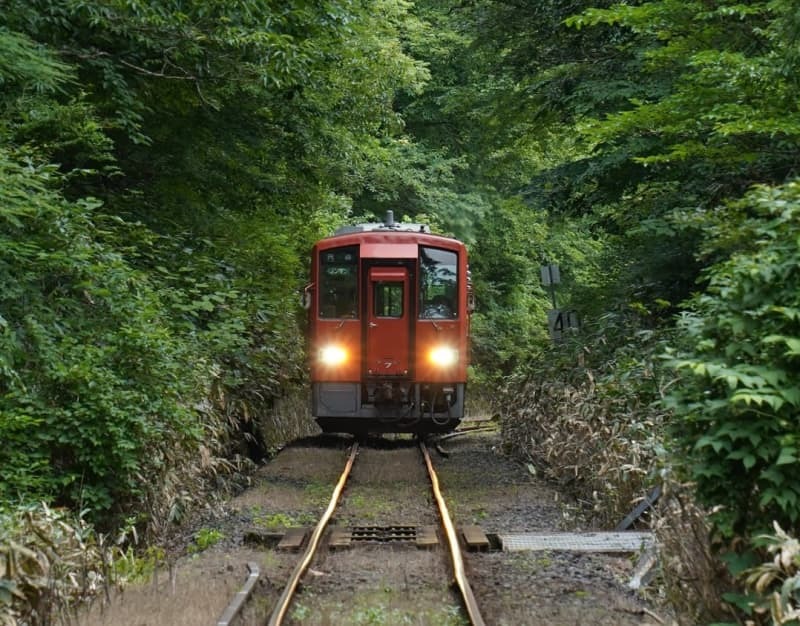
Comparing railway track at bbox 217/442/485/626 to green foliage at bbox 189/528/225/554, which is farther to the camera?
green foliage at bbox 189/528/225/554

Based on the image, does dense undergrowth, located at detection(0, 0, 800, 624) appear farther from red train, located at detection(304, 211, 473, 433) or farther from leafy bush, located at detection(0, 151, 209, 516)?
red train, located at detection(304, 211, 473, 433)

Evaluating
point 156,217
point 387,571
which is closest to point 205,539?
point 387,571

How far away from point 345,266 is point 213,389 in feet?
12.3

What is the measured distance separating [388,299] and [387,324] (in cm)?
36

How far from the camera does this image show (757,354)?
15.1ft

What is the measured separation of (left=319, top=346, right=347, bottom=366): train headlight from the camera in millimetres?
14180

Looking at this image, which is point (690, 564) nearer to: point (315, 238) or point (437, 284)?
point (437, 284)

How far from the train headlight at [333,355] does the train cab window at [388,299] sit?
28.4 inches

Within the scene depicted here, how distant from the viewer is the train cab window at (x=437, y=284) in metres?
14.2

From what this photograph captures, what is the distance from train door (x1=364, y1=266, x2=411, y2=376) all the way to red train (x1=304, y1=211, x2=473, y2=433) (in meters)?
0.01

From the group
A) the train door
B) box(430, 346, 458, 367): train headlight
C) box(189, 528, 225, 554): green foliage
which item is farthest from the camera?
box(430, 346, 458, 367): train headlight

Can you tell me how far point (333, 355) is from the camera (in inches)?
559

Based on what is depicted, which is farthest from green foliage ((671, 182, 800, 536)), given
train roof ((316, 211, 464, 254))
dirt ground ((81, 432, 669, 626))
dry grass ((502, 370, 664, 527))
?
train roof ((316, 211, 464, 254))

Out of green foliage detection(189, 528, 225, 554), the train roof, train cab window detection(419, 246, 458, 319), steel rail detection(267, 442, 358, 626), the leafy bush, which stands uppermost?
the train roof
